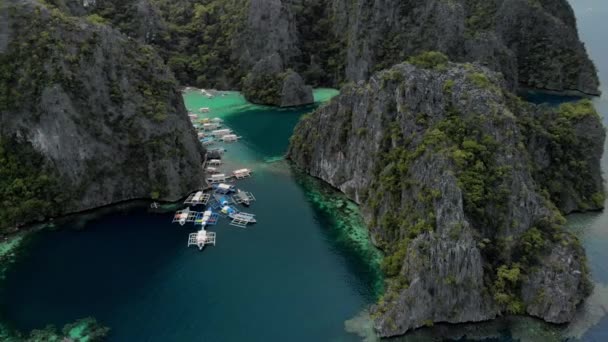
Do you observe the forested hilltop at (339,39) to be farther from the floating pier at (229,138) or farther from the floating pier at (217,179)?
the floating pier at (217,179)

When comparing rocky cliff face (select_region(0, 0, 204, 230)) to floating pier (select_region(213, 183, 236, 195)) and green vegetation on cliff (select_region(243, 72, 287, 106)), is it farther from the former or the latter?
green vegetation on cliff (select_region(243, 72, 287, 106))

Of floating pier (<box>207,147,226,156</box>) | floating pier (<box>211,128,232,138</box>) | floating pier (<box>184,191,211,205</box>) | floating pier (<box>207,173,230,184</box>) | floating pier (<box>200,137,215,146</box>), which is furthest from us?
floating pier (<box>211,128,232,138</box>)

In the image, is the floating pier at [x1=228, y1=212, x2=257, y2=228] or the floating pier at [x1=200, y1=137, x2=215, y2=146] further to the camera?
the floating pier at [x1=200, y1=137, x2=215, y2=146]

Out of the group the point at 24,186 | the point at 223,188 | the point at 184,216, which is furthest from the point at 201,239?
the point at 24,186

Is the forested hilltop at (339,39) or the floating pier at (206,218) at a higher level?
the forested hilltop at (339,39)

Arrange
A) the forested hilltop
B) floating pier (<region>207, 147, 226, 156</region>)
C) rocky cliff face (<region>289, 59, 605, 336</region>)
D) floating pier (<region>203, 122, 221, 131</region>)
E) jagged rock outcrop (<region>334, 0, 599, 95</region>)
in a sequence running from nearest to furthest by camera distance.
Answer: rocky cliff face (<region>289, 59, 605, 336</region>) < floating pier (<region>207, 147, 226, 156</region>) < floating pier (<region>203, 122, 221, 131</region>) < jagged rock outcrop (<region>334, 0, 599, 95</region>) < the forested hilltop

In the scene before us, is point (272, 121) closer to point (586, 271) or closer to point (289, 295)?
point (289, 295)

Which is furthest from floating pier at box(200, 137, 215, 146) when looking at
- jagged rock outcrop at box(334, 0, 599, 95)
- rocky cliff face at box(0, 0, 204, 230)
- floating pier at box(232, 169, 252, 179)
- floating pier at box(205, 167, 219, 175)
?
jagged rock outcrop at box(334, 0, 599, 95)

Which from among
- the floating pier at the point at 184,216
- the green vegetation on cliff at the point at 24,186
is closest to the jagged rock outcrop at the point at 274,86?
the floating pier at the point at 184,216
